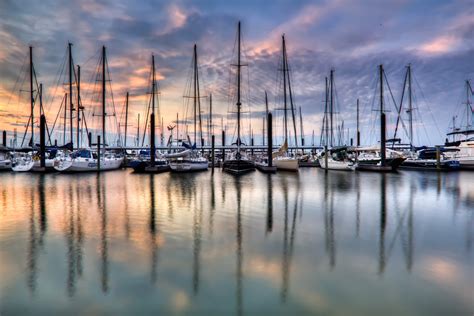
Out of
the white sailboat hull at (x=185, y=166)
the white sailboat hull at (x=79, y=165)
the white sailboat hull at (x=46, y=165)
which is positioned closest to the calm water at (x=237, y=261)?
the white sailboat hull at (x=185, y=166)

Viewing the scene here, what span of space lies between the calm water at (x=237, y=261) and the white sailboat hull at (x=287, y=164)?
87.6ft

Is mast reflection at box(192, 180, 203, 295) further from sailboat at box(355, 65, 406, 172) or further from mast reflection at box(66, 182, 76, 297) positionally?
sailboat at box(355, 65, 406, 172)

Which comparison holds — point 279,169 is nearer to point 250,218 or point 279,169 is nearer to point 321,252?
point 250,218

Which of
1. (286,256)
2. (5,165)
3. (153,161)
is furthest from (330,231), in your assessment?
(5,165)

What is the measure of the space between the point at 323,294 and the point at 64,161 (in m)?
41.9

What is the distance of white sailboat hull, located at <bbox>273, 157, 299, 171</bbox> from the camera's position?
4075 centimetres

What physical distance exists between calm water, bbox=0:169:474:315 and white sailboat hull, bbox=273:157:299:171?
87.6 feet

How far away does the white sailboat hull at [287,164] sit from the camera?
4075 cm

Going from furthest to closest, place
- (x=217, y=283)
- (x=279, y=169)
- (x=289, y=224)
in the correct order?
1. (x=279, y=169)
2. (x=289, y=224)
3. (x=217, y=283)

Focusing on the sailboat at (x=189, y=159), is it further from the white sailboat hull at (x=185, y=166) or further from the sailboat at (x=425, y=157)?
the sailboat at (x=425, y=157)

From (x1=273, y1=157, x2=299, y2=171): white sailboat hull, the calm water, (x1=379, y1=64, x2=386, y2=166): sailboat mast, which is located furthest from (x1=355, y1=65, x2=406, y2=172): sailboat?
the calm water

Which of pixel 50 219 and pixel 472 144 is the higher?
pixel 472 144

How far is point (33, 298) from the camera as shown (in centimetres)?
545

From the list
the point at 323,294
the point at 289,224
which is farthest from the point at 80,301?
the point at 289,224
